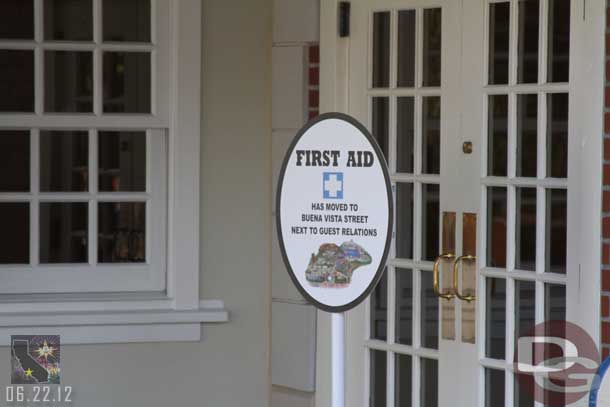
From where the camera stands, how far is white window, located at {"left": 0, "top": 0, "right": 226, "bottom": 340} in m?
5.85

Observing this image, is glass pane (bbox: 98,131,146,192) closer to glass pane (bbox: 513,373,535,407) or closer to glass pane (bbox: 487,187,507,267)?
glass pane (bbox: 487,187,507,267)

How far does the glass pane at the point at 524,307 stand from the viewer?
491 cm

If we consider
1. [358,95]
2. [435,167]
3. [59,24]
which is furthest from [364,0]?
[59,24]

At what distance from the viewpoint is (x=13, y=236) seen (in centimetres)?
616

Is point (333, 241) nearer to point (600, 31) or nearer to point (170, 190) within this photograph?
point (600, 31)

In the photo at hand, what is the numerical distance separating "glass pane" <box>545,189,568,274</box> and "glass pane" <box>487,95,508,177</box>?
304 mm

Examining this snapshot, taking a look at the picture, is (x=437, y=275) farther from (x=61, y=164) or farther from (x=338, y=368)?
(x=61, y=164)

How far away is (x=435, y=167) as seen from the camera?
5.31m

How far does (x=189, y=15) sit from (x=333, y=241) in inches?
104

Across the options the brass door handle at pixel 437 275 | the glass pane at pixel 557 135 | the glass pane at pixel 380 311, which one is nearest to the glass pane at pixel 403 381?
the glass pane at pixel 380 311

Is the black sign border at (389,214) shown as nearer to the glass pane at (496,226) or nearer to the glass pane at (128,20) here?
the glass pane at (496,226)

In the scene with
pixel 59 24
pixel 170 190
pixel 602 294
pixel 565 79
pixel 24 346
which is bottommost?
pixel 24 346

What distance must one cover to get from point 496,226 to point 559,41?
0.90 meters

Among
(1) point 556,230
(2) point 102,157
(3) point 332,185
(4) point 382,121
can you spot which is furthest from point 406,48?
(3) point 332,185
